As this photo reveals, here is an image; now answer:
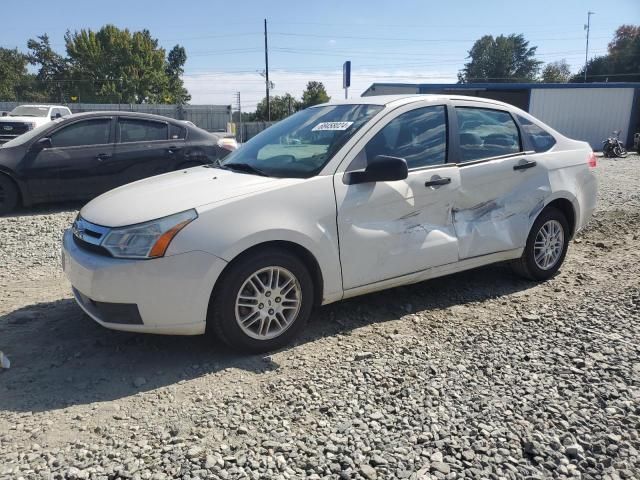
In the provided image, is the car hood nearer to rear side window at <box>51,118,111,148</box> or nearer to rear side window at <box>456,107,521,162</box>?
rear side window at <box>456,107,521,162</box>

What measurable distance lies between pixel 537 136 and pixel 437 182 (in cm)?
150

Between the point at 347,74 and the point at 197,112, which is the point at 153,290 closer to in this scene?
the point at 347,74

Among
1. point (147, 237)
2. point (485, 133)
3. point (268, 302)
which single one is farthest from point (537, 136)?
point (147, 237)

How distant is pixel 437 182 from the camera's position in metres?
4.16

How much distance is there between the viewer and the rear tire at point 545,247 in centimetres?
493

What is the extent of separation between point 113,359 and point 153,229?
0.97 meters

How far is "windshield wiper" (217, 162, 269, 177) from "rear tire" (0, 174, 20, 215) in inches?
198

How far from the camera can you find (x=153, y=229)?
3.22 metres

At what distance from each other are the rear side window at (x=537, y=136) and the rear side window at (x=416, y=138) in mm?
1014

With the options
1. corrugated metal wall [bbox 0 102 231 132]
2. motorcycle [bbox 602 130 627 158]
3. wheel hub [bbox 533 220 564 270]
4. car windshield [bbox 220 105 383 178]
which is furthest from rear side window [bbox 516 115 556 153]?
corrugated metal wall [bbox 0 102 231 132]

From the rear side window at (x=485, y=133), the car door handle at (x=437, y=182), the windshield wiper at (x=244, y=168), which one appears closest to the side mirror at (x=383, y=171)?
the car door handle at (x=437, y=182)

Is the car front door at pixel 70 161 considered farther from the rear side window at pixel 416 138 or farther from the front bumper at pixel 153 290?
the rear side window at pixel 416 138

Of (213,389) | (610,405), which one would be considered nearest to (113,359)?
(213,389)

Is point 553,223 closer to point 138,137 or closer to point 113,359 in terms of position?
point 113,359
